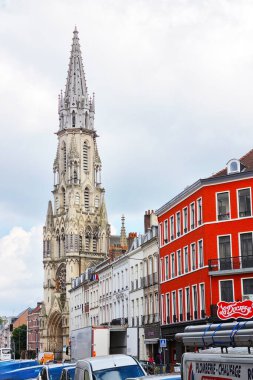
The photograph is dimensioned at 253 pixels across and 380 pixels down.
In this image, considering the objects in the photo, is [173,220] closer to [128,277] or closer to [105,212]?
[128,277]

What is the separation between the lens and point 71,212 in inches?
5207

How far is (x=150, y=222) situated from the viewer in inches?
2589

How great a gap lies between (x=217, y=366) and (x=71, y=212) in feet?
409

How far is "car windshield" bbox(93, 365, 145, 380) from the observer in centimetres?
1681

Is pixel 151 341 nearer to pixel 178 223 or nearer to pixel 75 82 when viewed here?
pixel 178 223

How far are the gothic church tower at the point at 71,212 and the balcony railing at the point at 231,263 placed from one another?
273 feet

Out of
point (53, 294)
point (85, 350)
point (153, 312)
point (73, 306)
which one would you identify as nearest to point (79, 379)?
Answer: point (85, 350)

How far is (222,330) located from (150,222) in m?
57.6

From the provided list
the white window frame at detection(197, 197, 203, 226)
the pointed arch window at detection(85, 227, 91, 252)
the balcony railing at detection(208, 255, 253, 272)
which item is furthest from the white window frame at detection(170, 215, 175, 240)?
the pointed arch window at detection(85, 227, 91, 252)

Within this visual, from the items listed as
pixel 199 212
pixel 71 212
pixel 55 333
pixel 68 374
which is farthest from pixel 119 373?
pixel 55 333

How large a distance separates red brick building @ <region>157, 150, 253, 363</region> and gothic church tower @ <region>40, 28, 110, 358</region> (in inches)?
3092

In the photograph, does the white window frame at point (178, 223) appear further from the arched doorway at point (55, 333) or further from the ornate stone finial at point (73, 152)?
the ornate stone finial at point (73, 152)

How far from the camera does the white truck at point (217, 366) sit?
7453 millimetres

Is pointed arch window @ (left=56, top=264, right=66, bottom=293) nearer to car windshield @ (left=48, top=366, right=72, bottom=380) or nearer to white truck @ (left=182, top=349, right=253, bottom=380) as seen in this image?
car windshield @ (left=48, top=366, right=72, bottom=380)
